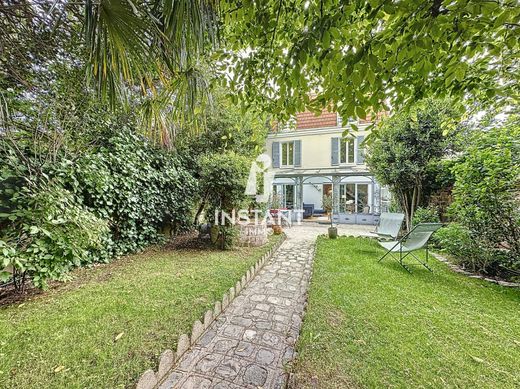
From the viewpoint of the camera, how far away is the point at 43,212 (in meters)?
2.83

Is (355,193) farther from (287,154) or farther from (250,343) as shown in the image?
(250,343)

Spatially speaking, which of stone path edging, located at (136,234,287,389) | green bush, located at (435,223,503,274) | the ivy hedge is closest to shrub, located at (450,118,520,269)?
green bush, located at (435,223,503,274)

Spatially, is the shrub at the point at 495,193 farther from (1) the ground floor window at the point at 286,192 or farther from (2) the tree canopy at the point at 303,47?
(1) the ground floor window at the point at 286,192

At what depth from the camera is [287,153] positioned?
1559 centimetres

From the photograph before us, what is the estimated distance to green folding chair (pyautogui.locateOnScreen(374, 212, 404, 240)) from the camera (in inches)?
248

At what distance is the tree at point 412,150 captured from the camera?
706 cm

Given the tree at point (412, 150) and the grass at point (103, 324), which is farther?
the tree at point (412, 150)

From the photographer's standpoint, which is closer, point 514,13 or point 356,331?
point 514,13

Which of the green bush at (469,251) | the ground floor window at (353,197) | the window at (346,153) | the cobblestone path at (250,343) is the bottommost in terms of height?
the cobblestone path at (250,343)

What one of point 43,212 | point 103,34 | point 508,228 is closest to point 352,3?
point 103,34

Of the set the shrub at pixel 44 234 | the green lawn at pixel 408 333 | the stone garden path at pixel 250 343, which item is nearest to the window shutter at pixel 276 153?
the green lawn at pixel 408 333

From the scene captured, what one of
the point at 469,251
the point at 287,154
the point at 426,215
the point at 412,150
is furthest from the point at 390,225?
the point at 287,154

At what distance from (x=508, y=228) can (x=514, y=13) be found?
4338mm

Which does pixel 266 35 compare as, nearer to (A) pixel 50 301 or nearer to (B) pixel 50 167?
(B) pixel 50 167
